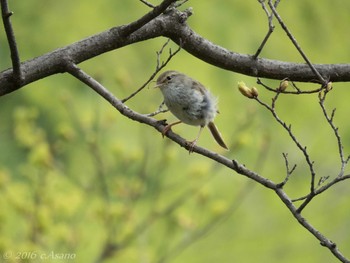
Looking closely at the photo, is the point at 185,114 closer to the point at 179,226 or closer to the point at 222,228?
the point at 179,226

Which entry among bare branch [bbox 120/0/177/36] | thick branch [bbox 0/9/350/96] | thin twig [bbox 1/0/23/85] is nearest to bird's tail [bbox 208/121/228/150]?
thick branch [bbox 0/9/350/96]

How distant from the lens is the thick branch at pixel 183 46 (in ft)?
6.06

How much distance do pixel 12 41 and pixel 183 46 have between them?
51 cm

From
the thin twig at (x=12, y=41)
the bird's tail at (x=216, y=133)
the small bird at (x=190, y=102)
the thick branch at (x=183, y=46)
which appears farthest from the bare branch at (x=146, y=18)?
the bird's tail at (x=216, y=133)

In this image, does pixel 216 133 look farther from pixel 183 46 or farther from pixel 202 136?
pixel 202 136

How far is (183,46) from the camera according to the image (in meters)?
1.96

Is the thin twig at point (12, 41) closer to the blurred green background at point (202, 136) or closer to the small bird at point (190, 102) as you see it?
the small bird at point (190, 102)

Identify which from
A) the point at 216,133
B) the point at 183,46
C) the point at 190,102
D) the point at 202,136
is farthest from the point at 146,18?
the point at 202,136

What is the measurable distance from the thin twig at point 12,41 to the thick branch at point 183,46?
0.06 meters

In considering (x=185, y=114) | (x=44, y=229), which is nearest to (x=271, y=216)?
(x=44, y=229)

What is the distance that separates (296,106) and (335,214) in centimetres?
100

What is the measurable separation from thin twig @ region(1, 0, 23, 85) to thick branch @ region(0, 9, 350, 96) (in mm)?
63

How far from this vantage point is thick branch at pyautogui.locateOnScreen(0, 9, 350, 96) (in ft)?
6.06

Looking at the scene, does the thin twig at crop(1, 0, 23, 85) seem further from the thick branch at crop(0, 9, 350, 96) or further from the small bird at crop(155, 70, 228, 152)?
the small bird at crop(155, 70, 228, 152)
